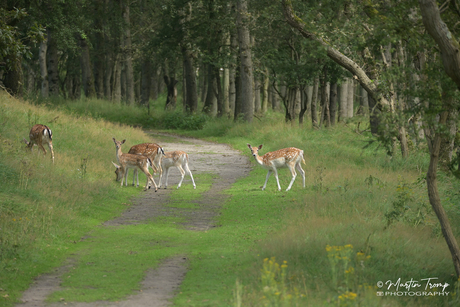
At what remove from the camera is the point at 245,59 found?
32344mm

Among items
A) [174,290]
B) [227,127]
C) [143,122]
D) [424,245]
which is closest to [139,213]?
[174,290]

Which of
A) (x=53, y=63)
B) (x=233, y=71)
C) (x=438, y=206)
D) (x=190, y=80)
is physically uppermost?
(x=53, y=63)

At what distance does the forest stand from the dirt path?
4.26 metres

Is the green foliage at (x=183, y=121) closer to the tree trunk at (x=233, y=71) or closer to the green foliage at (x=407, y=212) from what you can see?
the tree trunk at (x=233, y=71)

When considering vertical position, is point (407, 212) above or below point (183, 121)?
below

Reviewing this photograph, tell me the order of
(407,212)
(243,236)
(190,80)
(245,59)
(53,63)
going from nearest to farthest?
(243,236), (407,212), (245,59), (53,63), (190,80)

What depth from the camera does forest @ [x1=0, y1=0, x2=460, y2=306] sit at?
975cm

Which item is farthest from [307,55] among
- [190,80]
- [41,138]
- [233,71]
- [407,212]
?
[407,212]

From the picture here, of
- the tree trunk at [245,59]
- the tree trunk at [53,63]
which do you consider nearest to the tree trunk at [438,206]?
the tree trunk at [245,59]

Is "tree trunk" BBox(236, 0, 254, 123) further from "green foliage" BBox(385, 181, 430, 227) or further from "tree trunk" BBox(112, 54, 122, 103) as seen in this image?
"green foliage" BBox(385, 181, 430, 227)

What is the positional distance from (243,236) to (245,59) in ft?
72.3

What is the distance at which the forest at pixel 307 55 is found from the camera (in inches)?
384

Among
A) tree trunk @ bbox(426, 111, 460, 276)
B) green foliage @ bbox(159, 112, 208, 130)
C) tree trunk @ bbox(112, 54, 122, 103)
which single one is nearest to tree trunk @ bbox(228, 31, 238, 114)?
green foliage @ bbox(159, 112, 208, 130)

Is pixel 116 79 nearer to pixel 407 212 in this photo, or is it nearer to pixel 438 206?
pixel 407 212
